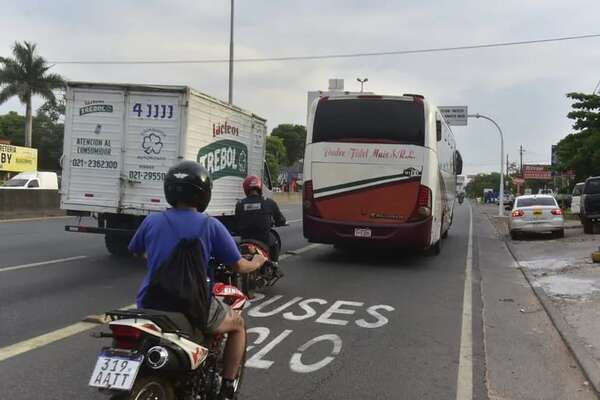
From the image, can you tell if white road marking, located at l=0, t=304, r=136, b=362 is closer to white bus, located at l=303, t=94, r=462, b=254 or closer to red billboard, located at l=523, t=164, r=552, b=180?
white bus, located at l=303, t=94, r=462, b=254

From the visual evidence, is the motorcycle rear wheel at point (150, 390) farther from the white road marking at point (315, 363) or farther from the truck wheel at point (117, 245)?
the truck wheel at point (117, 245)

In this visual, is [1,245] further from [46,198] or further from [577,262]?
[577,262]

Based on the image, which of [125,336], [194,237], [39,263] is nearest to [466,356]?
[194,237]

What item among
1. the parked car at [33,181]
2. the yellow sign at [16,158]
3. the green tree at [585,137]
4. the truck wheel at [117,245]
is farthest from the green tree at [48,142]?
the truck wheel at [117,245]

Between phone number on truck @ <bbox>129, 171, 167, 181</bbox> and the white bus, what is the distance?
3.10 metres

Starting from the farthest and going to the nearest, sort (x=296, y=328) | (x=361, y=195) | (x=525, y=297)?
(x=361, y=195)
(x=525, y=297)
(x=296, y=328)

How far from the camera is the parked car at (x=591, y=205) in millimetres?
20797

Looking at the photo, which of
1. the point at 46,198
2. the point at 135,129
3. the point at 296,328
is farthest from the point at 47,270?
the point at 46,198

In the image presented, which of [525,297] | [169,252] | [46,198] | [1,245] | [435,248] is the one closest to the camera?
[169,252]

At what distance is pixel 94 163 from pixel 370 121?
525 cm

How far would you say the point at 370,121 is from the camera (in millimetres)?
12336

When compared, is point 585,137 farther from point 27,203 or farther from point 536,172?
point 536,172

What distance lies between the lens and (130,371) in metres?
3.08

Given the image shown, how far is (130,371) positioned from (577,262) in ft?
41.1
